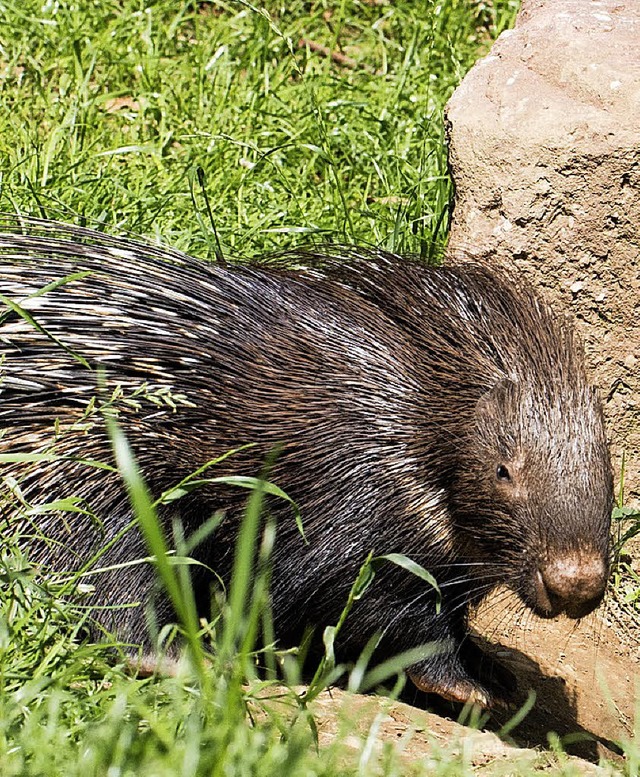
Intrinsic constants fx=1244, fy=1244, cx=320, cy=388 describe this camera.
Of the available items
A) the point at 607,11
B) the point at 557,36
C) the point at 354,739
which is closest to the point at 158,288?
the point at 354,739

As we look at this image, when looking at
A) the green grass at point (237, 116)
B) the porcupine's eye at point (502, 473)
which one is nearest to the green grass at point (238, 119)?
the green grass at point (237, 116)

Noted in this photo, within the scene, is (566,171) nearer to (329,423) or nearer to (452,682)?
(329,423)

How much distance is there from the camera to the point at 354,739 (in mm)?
2822

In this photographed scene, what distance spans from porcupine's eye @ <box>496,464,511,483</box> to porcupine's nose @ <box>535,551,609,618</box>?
23cm

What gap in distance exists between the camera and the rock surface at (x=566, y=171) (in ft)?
11.7

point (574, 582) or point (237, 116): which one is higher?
point (237, 116)

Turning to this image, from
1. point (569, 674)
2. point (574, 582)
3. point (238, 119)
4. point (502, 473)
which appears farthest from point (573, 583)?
point (238, 119)

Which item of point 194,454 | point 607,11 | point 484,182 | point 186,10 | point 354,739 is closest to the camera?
point 354,739

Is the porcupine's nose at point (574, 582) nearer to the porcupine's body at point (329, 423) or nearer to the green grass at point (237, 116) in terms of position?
the porcupine's body at point (329, 423)

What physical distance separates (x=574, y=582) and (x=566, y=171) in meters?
1.33

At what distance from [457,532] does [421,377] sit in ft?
1.31

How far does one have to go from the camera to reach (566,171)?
3.59 meters

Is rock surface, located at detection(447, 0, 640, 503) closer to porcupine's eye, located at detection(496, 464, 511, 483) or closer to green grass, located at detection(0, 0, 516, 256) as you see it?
green grass, located at detection(0, 0, 516, 256)

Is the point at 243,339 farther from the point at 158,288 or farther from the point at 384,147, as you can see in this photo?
the point at 384,147
